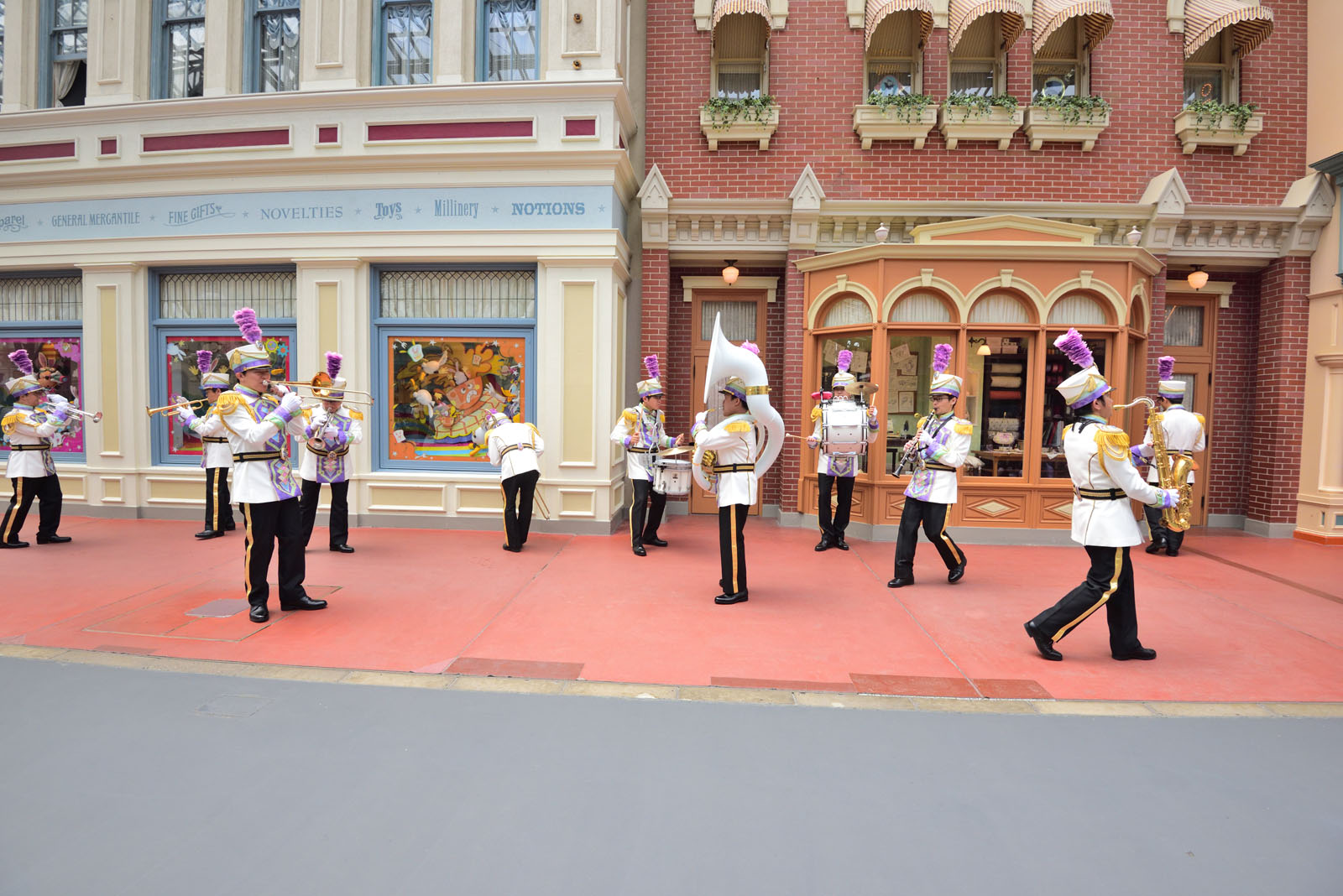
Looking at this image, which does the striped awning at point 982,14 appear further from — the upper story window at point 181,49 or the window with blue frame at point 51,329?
the window with blue frame at point 51,329

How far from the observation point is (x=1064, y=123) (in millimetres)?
Result: 9062

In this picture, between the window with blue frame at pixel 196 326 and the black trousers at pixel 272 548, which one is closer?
the black trousers at pixel 272 548

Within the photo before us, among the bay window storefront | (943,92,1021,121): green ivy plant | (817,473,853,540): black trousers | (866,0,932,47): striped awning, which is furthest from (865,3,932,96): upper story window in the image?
(817,473,853,540): black trousers

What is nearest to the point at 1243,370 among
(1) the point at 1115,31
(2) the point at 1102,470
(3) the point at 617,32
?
(1) the point at 1115,31

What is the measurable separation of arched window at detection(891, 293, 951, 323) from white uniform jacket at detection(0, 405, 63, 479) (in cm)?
974

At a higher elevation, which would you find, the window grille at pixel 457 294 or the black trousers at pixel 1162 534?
the window grille at pixel 457 294

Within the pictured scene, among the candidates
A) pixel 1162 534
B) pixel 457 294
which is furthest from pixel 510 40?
pixel 1162 534

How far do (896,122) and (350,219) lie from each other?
712 cm

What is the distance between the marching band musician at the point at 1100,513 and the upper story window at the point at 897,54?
6.41 metres

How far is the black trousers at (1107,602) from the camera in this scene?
4449 mm

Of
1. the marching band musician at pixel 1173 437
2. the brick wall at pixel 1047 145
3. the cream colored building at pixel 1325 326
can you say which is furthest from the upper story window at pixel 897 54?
the cream colored building at pixel 1325 326

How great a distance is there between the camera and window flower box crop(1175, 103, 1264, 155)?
29.7ft

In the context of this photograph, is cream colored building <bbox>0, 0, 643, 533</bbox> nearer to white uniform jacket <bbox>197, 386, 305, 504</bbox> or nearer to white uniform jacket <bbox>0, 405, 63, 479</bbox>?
white uniform jacket <bbox>0, 405, 63, 479</bbox>

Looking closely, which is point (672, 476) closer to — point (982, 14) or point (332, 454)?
point (332, 454)
